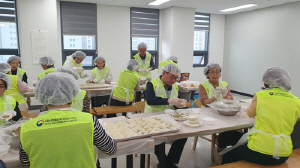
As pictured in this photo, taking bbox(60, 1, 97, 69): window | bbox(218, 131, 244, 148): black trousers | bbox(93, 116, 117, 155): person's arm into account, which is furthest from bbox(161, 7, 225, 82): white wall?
bbox(93, 116, 117, 155): person's arm

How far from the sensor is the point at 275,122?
1861mm

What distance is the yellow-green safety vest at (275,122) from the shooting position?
1.86 m

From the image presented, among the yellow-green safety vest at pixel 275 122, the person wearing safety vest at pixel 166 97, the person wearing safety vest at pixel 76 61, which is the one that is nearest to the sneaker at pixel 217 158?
the person wearing safety vest at pixel 166 97

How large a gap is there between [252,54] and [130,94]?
4.90 m

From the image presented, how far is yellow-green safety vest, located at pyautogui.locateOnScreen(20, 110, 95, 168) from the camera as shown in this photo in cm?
121

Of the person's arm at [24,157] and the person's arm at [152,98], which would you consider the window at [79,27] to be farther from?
the person's arm at [24,157]

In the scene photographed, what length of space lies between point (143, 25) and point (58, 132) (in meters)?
6.04

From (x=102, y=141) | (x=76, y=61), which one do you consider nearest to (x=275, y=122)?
(x=102, y=141)

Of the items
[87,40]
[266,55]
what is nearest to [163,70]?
[87,40]

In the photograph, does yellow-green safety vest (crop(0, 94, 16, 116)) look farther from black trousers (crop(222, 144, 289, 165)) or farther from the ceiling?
the ceiling

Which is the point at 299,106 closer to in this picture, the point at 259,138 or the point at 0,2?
the point at 259,138

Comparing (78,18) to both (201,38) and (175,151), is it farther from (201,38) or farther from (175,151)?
(175,151)

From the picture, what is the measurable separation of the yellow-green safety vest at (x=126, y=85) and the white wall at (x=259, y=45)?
4.55 meters

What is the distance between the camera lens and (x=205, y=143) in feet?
11.9
